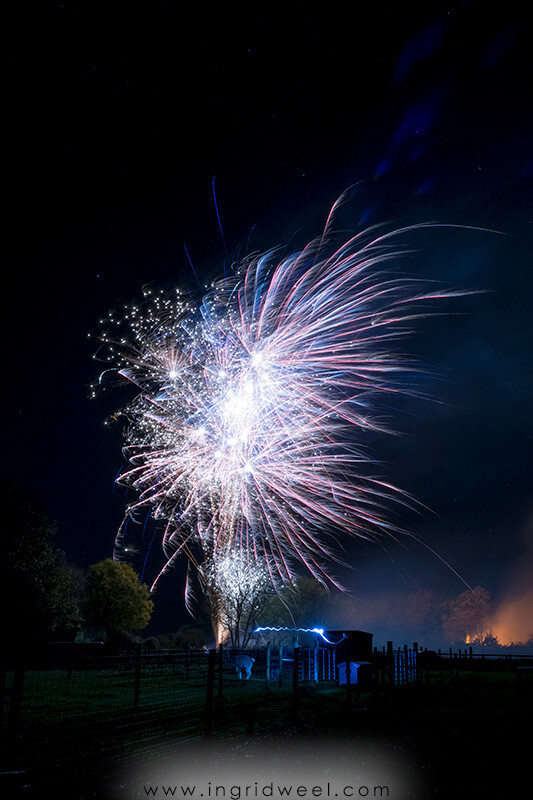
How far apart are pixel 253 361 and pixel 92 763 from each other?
1348 centimetres

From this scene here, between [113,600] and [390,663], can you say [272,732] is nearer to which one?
[390,663]

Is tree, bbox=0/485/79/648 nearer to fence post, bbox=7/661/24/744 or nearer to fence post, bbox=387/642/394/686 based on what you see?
fence post, bbox=387/642/394/686

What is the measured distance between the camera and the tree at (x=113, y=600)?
1962 inches

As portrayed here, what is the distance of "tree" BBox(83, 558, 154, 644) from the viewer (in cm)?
4984

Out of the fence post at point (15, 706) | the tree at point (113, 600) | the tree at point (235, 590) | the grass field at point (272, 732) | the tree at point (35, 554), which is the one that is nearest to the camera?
the fence post at point (15, 706)

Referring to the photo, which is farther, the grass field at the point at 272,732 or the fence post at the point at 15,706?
the grass field at the point at 272,732

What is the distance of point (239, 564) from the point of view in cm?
4581

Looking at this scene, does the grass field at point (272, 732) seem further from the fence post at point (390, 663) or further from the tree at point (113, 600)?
the tree at point (113, 600)

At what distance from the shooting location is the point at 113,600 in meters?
49.9

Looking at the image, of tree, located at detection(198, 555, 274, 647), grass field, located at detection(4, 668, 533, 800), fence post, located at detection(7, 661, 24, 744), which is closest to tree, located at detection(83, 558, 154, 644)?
tree, located at detection(198, 555, 274, 647)

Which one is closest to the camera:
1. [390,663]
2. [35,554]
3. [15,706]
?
[15,706]

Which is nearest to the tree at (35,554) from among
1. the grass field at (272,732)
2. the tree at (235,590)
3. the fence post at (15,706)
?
the tree at (235,590)

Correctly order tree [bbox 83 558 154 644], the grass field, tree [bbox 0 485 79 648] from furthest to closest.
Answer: tree [bbox 83 558 154 644] < tree [bbox 0 485 79 648] < the grass field

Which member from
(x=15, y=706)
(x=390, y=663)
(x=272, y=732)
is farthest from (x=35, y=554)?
(x=15, y=706)
